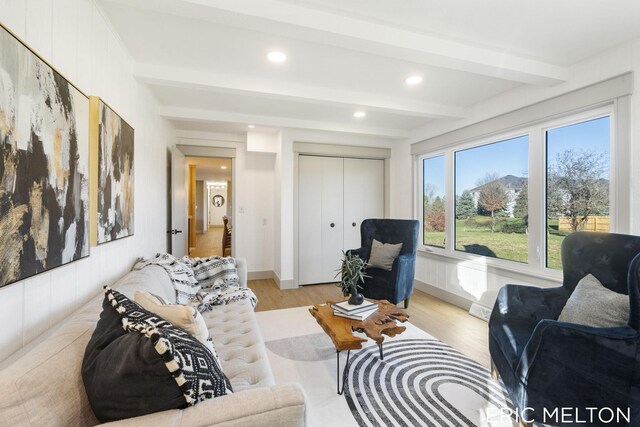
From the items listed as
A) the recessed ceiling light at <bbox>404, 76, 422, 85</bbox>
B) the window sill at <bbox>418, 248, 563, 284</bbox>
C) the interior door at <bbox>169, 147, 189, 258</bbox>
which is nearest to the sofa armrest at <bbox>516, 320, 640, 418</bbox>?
the window sill at <bbox>418, 248, 563, 284</bbox>

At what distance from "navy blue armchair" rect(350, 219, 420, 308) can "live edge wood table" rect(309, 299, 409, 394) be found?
0.93 m

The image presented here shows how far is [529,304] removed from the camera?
1.96 meters

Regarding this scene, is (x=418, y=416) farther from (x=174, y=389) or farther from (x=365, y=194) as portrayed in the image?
(x=365, y=194)

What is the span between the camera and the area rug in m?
1.67

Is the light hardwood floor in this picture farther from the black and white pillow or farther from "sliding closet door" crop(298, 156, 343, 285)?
the black and white pillow

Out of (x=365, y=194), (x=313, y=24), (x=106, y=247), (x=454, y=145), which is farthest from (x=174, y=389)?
(x=365, y=194)

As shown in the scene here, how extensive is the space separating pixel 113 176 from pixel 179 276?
36.2 inches

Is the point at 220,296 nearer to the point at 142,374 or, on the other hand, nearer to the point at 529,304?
the point at 142,374

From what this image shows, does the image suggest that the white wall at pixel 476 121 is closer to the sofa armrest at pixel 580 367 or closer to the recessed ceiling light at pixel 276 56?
→ the sofa armrest at pixel 580 367

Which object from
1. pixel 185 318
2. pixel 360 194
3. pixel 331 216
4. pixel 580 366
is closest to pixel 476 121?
pixel 360 194

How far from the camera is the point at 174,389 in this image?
2.75 ft

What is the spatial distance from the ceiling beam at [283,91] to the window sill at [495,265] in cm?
173

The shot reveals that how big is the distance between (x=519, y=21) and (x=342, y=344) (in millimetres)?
2354

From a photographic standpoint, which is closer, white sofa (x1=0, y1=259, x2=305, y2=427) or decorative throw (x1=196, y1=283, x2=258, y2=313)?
white sofa (x1=0, y1=259, x2=305, y2=427)
